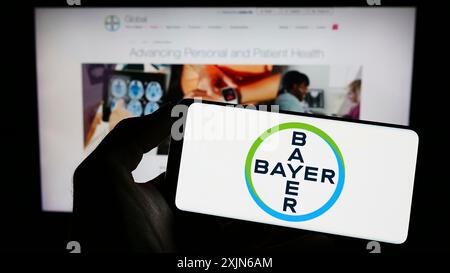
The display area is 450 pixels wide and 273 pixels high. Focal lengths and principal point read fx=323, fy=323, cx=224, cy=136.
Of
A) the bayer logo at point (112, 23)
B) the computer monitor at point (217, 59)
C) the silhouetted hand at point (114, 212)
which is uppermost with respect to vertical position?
the bayer logo at point (112, 23)

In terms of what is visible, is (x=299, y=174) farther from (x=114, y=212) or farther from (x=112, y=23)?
(x=112, y=23)

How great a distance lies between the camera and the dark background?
0.85 metres

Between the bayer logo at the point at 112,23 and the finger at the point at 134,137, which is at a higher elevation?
the bayer logo at the point at 112,23

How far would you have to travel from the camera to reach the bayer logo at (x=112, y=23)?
2.81 feet

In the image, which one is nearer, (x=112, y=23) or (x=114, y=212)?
(x=114, y=212)

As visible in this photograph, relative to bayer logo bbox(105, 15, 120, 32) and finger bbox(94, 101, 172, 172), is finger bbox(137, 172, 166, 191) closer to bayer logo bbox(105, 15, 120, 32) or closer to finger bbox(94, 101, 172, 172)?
finger bbox(94, 101, 172, 172)

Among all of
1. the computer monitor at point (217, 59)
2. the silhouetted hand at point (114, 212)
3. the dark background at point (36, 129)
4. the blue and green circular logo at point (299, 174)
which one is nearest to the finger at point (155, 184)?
the silhouetted hand at point (114, 212)

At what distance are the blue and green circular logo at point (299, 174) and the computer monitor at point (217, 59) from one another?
394mm

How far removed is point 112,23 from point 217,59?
295 millimetres

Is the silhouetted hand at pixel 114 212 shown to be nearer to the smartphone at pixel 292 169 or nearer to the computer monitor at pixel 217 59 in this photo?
the smartphone at pixel 292 169

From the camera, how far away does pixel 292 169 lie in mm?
A: 492

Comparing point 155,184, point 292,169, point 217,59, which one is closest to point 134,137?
point 155,184

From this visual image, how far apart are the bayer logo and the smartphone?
50 cm

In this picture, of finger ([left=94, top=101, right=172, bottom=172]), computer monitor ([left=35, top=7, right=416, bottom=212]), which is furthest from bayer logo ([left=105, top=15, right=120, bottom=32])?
finger ([left=94, top=101, right=172, bottom=172])
